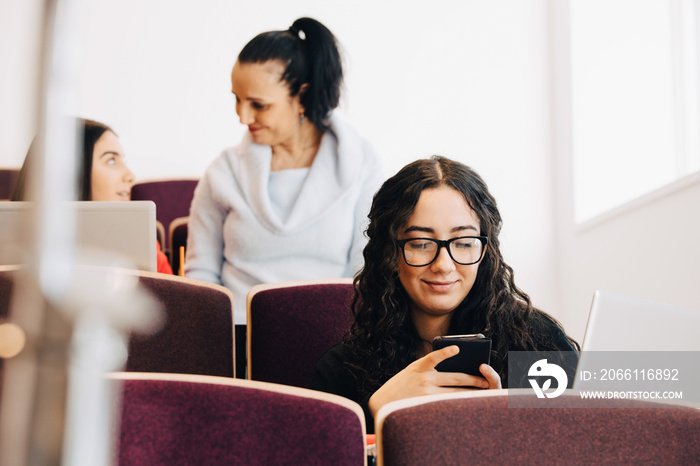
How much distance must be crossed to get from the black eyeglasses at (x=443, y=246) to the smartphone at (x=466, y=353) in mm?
210

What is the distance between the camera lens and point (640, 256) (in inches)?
119

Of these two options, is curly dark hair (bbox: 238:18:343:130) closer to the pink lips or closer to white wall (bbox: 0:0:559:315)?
the pink lips

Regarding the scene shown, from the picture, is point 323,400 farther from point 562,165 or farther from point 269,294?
point 562,165

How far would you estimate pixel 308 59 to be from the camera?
2.17 metres

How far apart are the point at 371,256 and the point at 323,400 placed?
0.70 m

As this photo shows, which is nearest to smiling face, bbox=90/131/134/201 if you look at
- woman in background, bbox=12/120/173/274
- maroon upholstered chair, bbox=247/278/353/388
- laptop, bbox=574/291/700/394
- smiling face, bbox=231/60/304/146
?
woman in background, bbox=12/120/173/274

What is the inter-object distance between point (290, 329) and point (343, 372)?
0.21 meters

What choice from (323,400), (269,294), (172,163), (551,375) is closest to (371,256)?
(269,294)

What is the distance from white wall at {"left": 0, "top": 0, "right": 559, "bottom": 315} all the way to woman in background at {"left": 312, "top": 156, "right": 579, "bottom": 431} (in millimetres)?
2975

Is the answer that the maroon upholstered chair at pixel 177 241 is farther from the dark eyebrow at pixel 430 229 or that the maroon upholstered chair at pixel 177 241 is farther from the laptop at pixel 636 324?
the laptop at pixel 636 324

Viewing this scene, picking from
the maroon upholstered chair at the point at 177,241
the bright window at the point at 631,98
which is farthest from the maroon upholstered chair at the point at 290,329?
the bright window at the point at 631,98

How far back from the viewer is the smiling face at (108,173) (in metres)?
Result: 2.47

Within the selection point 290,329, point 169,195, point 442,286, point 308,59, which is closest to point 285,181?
point 308,59

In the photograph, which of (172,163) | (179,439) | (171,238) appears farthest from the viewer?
(172,163)
